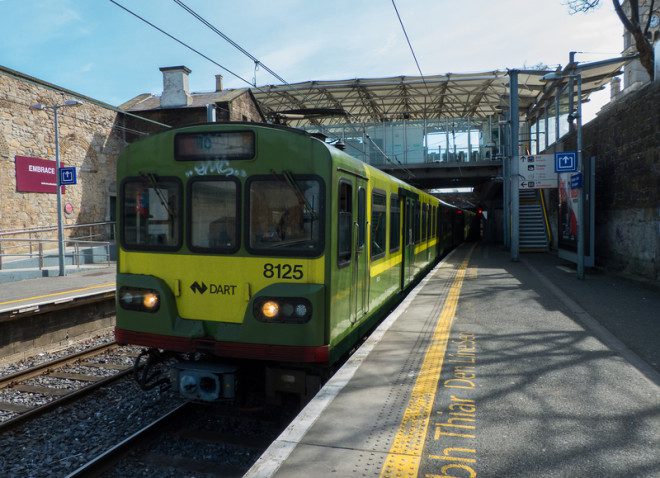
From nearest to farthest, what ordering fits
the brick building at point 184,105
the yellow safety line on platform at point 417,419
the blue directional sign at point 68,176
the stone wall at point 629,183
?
the yellow safety line on platform at point 417,419, the stone wall at point 629,183, the blue directional sign at point 68,176, the brick building at point 184,105

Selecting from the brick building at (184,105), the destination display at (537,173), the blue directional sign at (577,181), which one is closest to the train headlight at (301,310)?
the blue directional sign at (577,181)

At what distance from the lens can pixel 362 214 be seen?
219 inches

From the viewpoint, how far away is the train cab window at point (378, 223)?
245 inches

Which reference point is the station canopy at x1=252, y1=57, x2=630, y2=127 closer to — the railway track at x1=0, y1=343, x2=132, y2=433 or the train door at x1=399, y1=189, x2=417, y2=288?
the train door at x1=399, y1=189, x2=417, y2=288

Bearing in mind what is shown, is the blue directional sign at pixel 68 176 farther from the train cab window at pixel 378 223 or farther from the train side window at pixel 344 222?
the train side window at pixel 344 222

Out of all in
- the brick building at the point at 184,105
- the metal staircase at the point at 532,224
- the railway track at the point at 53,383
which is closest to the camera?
the railway track at the point at 53,383

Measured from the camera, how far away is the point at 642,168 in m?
11.6

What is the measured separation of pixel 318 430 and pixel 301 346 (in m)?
0.79

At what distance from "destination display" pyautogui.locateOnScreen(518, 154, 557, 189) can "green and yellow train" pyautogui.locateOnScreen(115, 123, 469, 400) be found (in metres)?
13.4

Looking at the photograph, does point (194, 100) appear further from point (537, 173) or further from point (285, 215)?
point (285, 215)

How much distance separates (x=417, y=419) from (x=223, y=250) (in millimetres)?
2258

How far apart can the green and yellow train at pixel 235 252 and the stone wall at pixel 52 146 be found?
1642 centimetres

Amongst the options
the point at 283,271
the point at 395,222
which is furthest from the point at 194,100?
the point at 283,271

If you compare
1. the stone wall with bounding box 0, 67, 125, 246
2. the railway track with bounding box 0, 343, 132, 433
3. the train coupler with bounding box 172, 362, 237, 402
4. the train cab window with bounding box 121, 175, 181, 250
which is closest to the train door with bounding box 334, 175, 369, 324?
the train coupler with bounding box 172, 362, 237, 402
